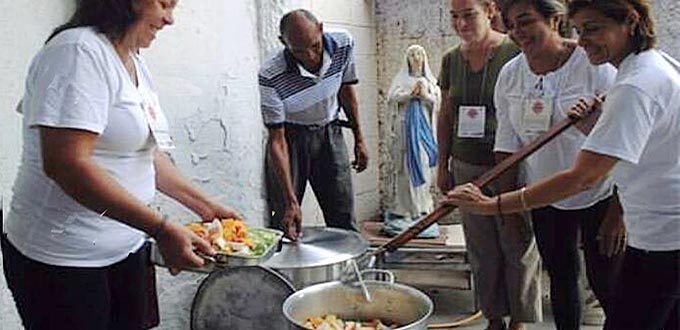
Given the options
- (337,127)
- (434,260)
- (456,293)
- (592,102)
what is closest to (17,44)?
(337,127)

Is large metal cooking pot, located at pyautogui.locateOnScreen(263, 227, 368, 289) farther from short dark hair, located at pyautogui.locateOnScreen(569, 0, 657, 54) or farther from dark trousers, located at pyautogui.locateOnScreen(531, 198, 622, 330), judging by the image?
short dark hair, located at pyautogui.locateOnScreen(569, 0, 657, 54)

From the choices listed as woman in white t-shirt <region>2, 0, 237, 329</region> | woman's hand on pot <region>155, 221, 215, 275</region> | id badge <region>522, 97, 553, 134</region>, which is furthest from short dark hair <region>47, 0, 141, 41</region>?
id badge <region>522, 97, 553, 134</region>

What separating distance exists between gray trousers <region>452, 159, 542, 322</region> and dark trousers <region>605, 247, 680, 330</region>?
0.91 metres

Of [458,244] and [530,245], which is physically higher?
[530,245]

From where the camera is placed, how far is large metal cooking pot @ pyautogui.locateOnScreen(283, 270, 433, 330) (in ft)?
5.57

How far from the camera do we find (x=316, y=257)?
7.05ft

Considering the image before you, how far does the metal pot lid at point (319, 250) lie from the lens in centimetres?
213

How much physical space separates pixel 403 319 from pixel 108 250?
0.69 meters

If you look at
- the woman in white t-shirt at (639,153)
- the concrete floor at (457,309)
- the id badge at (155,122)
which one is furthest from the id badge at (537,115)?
the id badge at (155,122)

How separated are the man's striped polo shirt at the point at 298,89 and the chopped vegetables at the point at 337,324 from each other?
119 cm

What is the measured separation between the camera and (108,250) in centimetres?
139

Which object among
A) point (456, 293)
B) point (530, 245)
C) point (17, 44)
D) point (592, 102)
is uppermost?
point (17, 44)

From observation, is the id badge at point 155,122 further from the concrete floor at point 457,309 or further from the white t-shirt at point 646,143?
the concrete floor at point 457,309

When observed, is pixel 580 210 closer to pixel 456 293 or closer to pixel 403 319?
pixel 403 319
